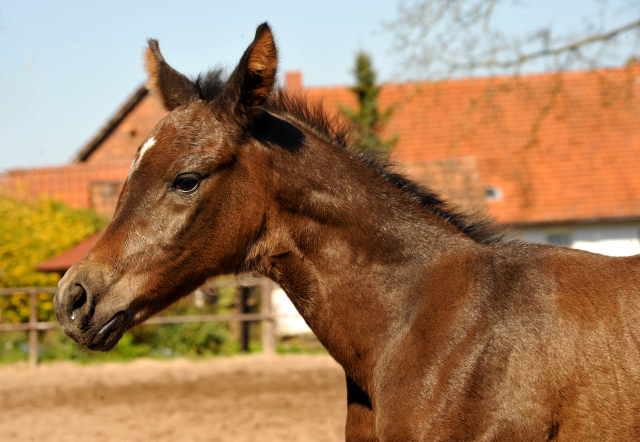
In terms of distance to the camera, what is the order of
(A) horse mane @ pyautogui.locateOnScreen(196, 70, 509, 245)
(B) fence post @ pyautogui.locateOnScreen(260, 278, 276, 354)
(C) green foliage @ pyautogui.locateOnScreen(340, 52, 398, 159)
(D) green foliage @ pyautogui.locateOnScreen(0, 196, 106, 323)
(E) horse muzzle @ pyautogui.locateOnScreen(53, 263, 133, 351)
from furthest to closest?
(C) green foliage @ pyautogui.locateOnScreen(340, 52, 398, 159)
(D) green foliage @ pyautogui.locateOnScreen(0, 196, 106, 323)
(B) fence post @ pyautogui.locateOnScreen(260, 278, 276, 354)
(A) horse mane @ pyautogui.locateOnScreen(196, 70, 509, 245)
(E) horse muzzle @ pyautogui.locateOnScreen(53, 263, 133, 351)

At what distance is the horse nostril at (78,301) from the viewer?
9.04ft

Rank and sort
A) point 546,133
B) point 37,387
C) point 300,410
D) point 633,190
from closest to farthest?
1. point 300,410
2. point 37,387
3. point 633,190
4. point 546,133

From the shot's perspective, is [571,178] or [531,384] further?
[571,178]

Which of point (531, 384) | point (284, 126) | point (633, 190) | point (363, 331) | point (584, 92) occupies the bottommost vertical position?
point (531, 384)

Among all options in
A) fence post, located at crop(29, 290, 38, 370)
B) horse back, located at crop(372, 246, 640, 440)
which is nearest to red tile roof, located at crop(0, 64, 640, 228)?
fence post, located at crop(29, 290, 38, 370)

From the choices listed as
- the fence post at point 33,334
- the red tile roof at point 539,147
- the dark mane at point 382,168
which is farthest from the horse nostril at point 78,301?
the red tile roof at point 539,147

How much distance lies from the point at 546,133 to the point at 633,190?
328 cm

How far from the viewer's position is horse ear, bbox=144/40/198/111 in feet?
10.5

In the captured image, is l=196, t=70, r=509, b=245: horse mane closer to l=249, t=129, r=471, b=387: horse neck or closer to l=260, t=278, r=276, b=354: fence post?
l=249, t=129, r=471, b=387: horse neck

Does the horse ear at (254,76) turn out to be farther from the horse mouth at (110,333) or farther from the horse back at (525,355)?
the horse back at (525,355)

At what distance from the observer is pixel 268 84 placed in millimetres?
2959

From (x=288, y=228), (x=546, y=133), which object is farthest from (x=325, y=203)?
(x=546, y=133)

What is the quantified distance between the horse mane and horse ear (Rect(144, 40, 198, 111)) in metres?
0.09

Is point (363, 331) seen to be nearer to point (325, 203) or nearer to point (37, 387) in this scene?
point (325, 203)
